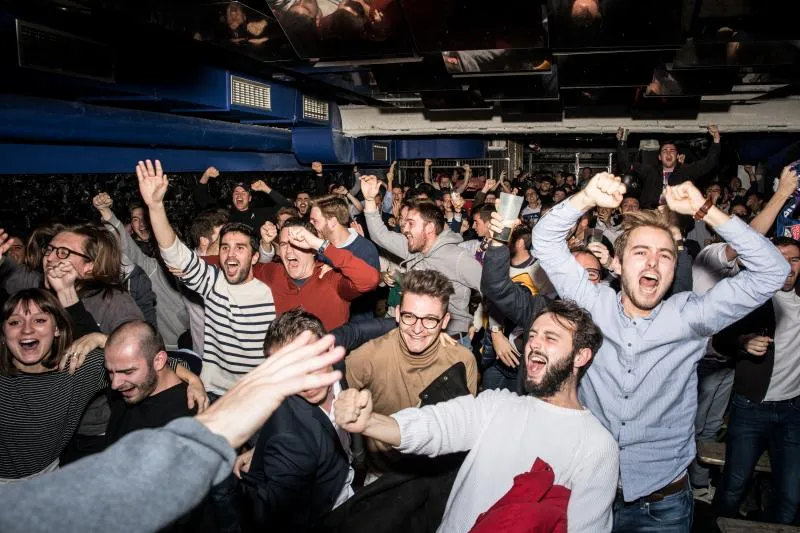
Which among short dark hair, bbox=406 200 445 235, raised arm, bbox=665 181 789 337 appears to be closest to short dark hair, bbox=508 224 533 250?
short dark hair, bbox=406 200 445 235

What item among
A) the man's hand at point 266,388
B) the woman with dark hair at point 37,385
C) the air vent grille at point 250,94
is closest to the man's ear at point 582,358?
the man's hand at point 266,388

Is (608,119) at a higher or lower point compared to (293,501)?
higher

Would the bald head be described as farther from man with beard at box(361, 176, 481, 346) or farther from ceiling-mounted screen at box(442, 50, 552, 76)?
ceiling-mounted screen at box(442, 50, 552, 76)

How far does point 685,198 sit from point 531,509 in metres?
1.28

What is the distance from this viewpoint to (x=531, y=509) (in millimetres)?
→ 1125

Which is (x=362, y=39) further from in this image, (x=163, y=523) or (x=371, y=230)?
(x=163, y=523)

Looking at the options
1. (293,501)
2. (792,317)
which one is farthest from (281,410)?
(792,317)

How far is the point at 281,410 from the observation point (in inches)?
66.2

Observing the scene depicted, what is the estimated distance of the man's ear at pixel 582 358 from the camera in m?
1.69

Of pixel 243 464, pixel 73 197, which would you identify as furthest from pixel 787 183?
pixel 73 197

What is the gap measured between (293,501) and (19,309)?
1410mm

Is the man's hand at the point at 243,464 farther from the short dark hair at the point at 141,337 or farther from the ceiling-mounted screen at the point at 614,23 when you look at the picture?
the ceiling-mounted screen at the point at 614,23

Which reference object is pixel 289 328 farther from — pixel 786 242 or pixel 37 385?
pixel 786 242

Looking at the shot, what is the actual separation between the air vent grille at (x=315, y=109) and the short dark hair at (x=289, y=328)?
12.1ft
